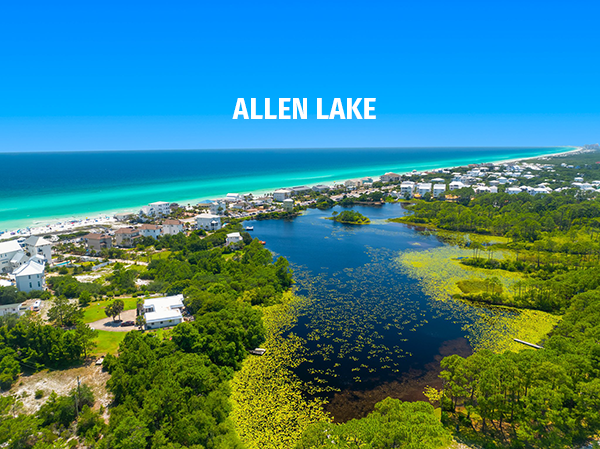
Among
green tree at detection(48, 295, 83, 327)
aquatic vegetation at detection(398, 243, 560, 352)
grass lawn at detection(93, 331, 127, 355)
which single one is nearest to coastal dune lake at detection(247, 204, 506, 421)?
aquatic vegetation at detection(398, 243, 560, 352)

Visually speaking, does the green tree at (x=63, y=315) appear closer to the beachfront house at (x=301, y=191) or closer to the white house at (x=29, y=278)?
the white house at (x=29, y=278)

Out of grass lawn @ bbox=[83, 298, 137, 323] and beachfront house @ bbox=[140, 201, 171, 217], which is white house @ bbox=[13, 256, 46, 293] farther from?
beachfront house @ bbox=[140, 201, 171, 217]

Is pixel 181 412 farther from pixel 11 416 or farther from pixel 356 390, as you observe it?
pixel 356 390

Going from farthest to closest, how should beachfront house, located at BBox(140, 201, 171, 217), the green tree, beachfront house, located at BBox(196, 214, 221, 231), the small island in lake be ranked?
1. beachfront house, located at BBox(140, 201, 171, 217)
2. the small island in lake
3. beachfront house, located at BBox(196, 214, 221, 231)
4. the green tree

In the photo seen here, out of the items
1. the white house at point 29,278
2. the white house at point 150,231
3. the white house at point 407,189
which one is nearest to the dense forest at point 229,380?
the white house at point 29,278

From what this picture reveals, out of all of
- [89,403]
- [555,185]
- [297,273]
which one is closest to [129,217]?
[297,273]
